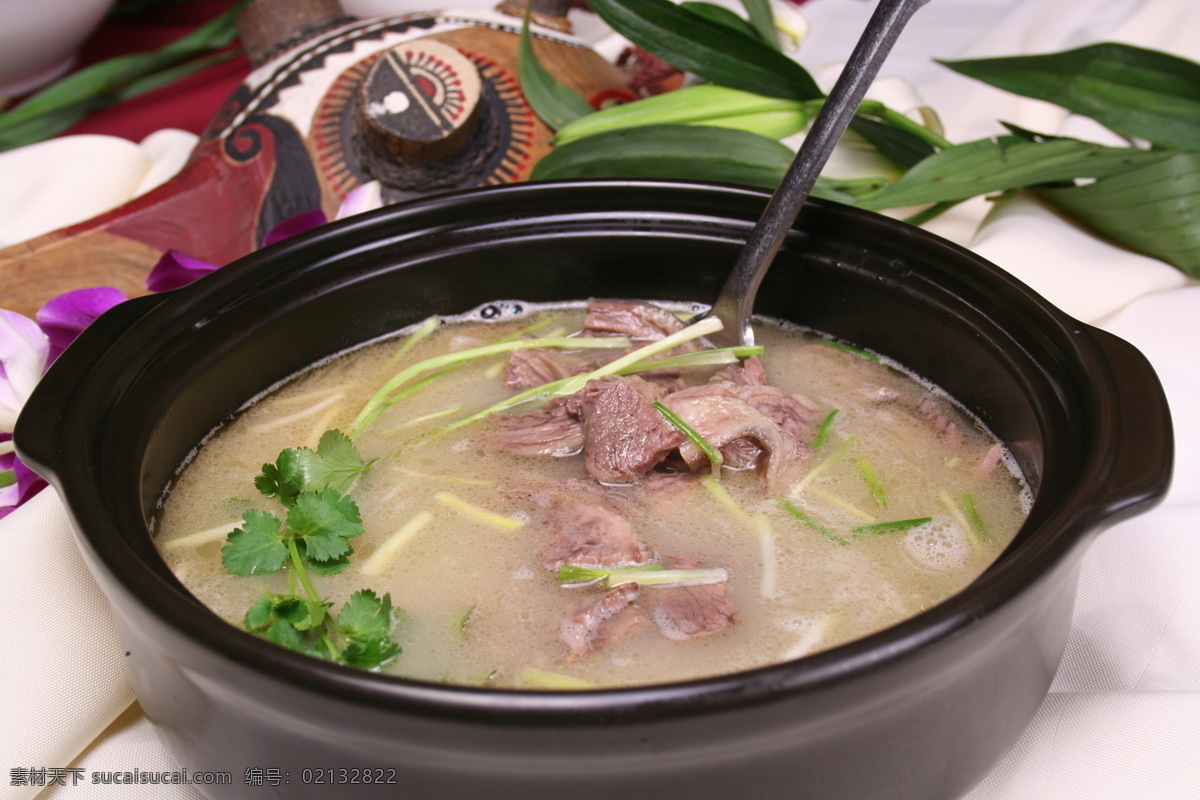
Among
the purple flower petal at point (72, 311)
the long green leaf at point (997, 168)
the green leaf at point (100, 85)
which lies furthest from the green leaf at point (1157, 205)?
the green leaf at point (100, 85)

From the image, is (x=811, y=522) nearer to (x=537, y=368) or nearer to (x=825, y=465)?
(x=825, y=465)

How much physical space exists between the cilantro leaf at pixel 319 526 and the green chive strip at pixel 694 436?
54 centimetres

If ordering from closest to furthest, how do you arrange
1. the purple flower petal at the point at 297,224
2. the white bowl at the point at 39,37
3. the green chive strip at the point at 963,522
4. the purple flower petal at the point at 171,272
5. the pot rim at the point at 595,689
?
the pot rim at the point at 595,689
the green chive strip at the point at 963,522
the purple flower petal at the point at 171,272
the purple flower petal at the point at 297,224
the white bowl at the point at 39,37

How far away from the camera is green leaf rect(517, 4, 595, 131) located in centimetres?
282

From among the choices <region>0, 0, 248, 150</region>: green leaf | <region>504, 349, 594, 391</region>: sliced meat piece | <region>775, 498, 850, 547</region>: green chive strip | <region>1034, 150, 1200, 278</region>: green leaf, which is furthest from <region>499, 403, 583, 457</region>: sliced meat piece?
<region>0, 0, 248, 150</region>: green leaf

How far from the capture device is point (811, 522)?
1.59 m

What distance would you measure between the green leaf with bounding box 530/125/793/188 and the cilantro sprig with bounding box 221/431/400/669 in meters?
1.17

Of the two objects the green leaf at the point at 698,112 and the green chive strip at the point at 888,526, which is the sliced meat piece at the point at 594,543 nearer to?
the green chive strip at the point at 888,526

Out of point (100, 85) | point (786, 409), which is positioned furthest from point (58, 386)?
point (100, 85)

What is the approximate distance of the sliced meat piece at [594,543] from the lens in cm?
146

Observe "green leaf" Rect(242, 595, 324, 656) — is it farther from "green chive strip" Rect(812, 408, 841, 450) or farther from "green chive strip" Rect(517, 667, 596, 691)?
"green chive strip" Rect(812, 408, 841, 450)

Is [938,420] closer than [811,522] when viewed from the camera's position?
No

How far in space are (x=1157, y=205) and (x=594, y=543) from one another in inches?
65.2

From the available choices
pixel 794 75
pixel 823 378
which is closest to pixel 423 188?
pixel 794 75
